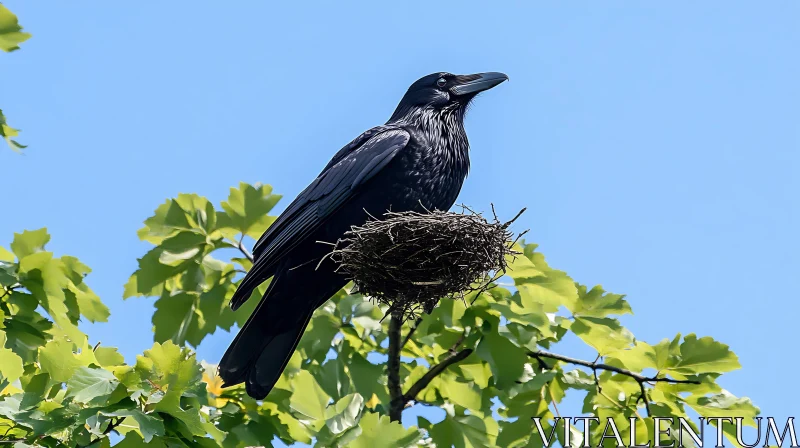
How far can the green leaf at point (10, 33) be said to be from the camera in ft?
16.2

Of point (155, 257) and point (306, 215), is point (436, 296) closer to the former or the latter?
point (306, 215)

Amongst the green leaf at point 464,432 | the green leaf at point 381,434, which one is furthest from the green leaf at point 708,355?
the green leaf at point 381,434

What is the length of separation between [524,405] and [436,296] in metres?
0.97

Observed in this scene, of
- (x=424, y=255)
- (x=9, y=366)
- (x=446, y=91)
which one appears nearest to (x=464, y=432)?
(x=424, y=255)

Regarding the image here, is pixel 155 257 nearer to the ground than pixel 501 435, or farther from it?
farther from it

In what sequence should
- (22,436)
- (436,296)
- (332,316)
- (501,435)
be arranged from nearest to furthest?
(22,436) → (436,296) → (501,435) → (332,316)

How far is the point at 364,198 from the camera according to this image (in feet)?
17.8

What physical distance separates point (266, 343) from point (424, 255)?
137 centimetres

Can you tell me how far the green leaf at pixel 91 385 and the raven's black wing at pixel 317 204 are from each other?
1597mm

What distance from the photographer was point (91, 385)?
3.59m

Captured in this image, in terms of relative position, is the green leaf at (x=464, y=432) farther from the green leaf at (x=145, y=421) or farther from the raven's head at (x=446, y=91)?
the green leaf at (x=145, y=421)

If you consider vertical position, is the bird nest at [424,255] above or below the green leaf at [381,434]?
above

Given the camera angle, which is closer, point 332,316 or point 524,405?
point 524,405

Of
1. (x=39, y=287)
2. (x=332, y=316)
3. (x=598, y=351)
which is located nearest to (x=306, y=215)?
(x=332, y=316)
